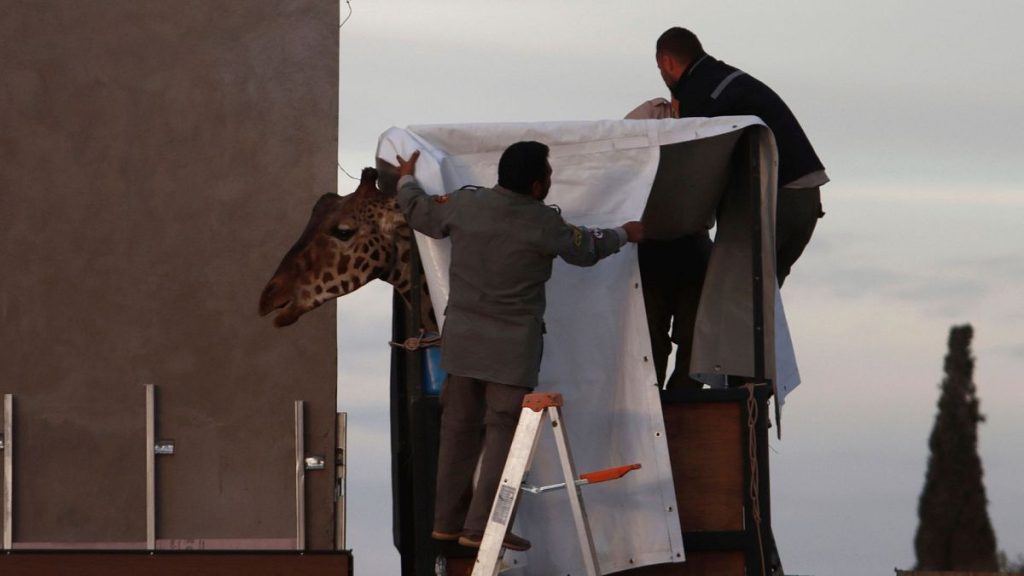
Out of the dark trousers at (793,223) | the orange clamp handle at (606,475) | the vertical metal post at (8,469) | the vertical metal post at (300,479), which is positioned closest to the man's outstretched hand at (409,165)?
the orange clamp handle at (606,475)

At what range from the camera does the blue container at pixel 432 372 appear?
6770 millimetres

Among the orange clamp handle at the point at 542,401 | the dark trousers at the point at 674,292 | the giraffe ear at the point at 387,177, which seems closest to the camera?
the orange clamp handle at the point at 542,401

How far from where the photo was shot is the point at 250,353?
10805 millimetres

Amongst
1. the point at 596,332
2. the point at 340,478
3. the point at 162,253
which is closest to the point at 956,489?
the point at 340,478

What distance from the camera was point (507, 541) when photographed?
617 centimetres

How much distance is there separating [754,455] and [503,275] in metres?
1.35

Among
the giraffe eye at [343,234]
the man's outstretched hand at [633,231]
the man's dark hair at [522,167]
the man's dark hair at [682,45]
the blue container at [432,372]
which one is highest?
the man's dark hair at [682,45]

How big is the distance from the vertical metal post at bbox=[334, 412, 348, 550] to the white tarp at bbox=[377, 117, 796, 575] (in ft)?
13.7

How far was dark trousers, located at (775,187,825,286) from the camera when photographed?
7520 millimetres

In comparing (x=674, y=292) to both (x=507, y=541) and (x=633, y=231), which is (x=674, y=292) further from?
(x=507, y=541)

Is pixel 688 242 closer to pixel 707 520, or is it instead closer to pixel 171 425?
pixel 707 520

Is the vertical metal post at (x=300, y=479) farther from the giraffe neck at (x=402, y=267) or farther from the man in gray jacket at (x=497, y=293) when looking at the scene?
the man in gray jacket at (x=497, y=293)

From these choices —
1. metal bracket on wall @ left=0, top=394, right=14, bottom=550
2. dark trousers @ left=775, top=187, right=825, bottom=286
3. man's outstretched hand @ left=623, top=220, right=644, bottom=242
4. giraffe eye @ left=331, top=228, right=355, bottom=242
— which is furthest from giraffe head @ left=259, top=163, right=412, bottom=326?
metal bracket on wall @ left=0, top=394, right=14, bottom=550

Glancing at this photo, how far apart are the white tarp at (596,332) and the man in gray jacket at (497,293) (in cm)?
28
